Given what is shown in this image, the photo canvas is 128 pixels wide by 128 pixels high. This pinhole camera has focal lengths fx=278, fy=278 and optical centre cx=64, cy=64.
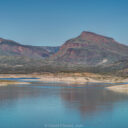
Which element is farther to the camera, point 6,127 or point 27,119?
point 27,119

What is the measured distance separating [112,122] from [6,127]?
1531 cm

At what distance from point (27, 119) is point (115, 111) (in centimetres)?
1707

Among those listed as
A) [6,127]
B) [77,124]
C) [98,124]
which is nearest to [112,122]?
[98,124]

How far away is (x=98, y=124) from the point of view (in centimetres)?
3888

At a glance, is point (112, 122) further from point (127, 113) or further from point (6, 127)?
point (6, 127)

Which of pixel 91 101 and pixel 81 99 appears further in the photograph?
pixel 81 99

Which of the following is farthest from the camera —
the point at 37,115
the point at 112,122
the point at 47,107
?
the point at 47,107

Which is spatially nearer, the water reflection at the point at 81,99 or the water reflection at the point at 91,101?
the water reflection at the point at 91,101

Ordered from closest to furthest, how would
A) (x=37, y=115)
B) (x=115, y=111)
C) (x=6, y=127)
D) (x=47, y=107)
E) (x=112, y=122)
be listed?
(x=6, y=127) → (x=112, y=122) → (x=37, y=115) → (x=115, y=111) → (x=47, y=107)

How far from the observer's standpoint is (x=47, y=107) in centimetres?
5403

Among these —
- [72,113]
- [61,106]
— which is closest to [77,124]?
[72,113]

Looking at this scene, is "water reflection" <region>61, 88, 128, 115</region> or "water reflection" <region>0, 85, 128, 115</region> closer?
"water reflection" <region>61, 88, 128, 115</region>

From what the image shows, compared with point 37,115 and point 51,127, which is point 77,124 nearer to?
point 51,127

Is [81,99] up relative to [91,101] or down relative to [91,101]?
up
